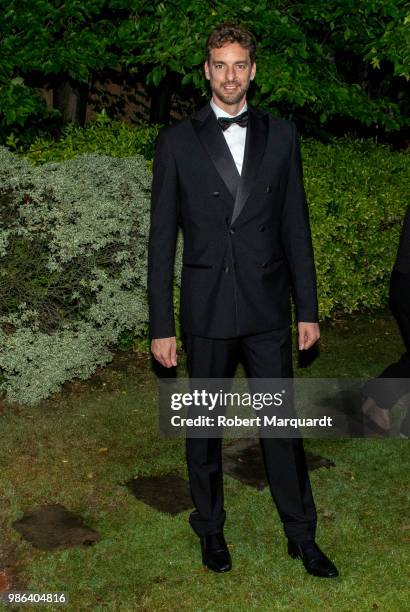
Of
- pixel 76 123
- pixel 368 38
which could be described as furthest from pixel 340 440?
pixel 76 123

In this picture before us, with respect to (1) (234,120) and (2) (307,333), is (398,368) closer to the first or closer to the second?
(2) (307,333)

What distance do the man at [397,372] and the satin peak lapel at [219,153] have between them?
2078mm

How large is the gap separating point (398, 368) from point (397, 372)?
4cm

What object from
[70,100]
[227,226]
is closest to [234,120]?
[227,226]

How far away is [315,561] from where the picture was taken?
5.18 m

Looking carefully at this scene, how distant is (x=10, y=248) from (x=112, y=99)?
351 inches

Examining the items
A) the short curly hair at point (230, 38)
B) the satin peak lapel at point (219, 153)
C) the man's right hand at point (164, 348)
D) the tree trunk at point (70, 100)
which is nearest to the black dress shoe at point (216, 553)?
the man's right hand at point (164, 348)

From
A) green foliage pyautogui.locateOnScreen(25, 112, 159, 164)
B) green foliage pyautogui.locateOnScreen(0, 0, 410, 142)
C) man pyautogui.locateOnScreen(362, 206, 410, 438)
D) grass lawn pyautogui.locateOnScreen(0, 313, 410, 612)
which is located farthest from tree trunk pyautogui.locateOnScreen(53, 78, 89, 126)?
man pyautogui.locateOnScreen(362, 206, 410, 438)

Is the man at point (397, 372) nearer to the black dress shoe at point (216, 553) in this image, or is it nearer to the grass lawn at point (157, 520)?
the grass lawn at point (157, 520)

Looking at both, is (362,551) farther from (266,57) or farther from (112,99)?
(112,99)

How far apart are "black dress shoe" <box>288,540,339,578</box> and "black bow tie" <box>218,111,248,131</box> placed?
227 cm

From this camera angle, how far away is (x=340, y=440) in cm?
725

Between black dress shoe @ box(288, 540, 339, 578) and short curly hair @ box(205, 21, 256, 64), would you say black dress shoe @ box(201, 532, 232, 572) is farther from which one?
short curly hair @ box(205, 21, 256, 64)

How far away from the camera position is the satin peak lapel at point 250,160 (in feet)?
16.3
